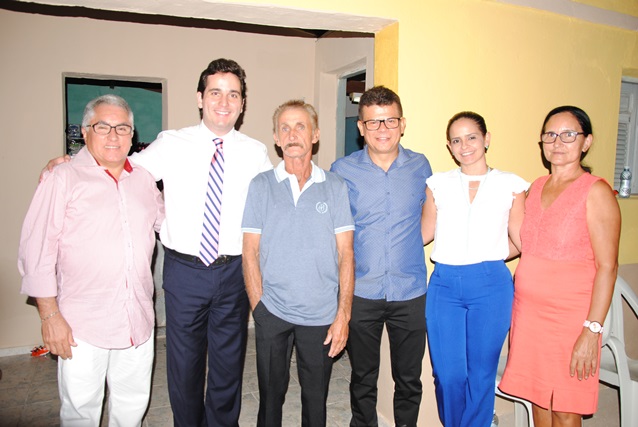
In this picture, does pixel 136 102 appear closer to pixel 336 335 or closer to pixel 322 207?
pixel 322 207

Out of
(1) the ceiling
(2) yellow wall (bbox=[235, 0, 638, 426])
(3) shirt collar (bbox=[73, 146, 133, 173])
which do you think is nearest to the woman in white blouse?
(2) yellow wall (bbox=[235, 0, 638, 426])

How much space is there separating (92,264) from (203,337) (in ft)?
2.52

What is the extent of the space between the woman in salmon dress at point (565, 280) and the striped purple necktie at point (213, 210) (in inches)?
67.8

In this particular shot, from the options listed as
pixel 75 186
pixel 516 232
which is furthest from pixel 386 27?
pixel 75 186

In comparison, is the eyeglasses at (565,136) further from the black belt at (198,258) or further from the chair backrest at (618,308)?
the black belt at (198,258)

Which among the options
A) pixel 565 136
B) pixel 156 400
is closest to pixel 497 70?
pixel 565 136

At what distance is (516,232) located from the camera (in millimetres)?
2623

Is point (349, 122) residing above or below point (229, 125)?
above

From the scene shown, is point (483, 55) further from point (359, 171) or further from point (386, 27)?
point (359, 171)

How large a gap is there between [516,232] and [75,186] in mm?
2394

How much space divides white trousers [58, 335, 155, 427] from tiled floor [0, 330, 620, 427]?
0.95 m

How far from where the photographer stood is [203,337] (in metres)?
2.63

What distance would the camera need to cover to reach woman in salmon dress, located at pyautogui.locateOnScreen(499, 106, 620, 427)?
2.25 meters

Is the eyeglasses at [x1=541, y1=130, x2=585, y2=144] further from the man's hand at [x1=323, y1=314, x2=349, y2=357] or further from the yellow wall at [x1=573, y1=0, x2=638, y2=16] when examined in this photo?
the yellow wall at [x1=573, y1=0, x2=638, y2=16]
